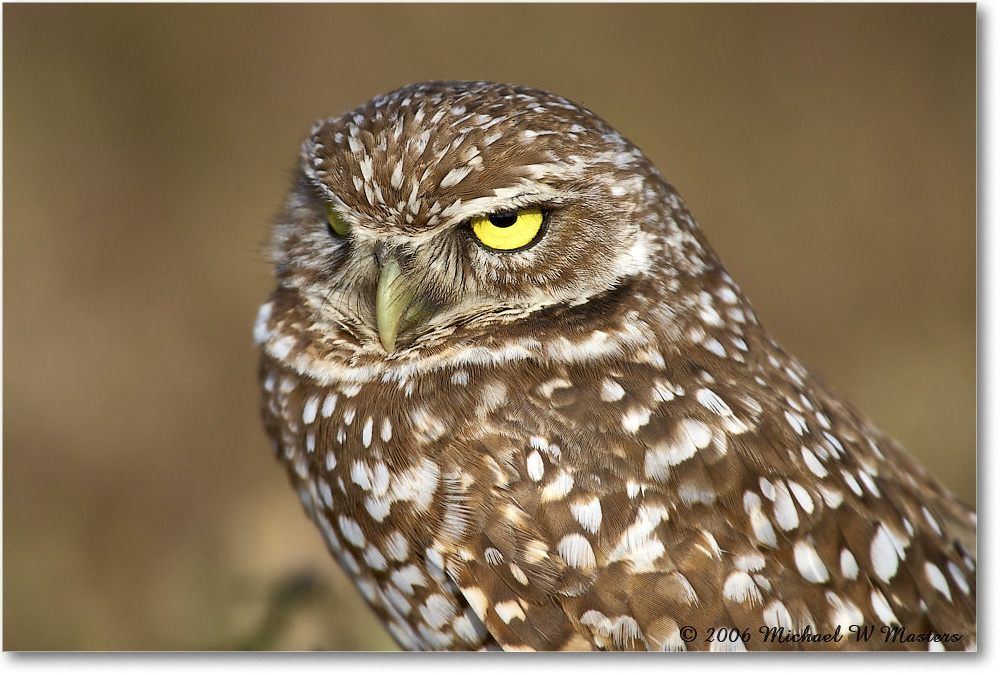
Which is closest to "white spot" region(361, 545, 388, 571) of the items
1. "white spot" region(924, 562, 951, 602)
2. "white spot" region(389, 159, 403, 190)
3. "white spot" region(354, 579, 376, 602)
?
"white spot" region(354, 579, 376, 602)

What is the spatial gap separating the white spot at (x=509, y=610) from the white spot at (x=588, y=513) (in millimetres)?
211

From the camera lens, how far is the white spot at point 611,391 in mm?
1631

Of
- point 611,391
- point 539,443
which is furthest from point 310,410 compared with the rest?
point 611,391

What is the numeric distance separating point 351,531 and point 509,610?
41cm

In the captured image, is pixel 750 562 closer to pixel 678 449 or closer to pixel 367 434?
pixel 678 449

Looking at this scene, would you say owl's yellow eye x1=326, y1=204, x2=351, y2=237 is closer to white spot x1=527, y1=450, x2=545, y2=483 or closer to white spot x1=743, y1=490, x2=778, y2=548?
white spot x1=527, y1=450, x2=545, y2=483

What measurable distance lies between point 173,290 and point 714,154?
5.57 feet

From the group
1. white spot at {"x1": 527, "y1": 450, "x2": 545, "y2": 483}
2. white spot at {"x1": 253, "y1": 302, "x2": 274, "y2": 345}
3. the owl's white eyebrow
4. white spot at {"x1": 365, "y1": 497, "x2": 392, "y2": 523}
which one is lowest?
white spot at {"x1": 365, "y1": 497, "x2": 392, "y2": 523}

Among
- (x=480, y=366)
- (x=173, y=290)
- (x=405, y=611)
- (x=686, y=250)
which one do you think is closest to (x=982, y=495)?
(x=686, y=250)

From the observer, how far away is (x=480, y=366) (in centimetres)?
168

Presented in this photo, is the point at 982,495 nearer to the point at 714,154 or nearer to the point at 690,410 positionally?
the point at 690,410

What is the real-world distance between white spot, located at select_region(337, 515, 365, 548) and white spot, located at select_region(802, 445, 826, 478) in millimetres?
936

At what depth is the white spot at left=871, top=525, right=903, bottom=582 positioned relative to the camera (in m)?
1.65

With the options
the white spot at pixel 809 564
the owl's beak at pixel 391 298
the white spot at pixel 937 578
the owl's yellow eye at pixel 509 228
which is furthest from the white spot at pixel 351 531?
the white spot at pixel 937 578
